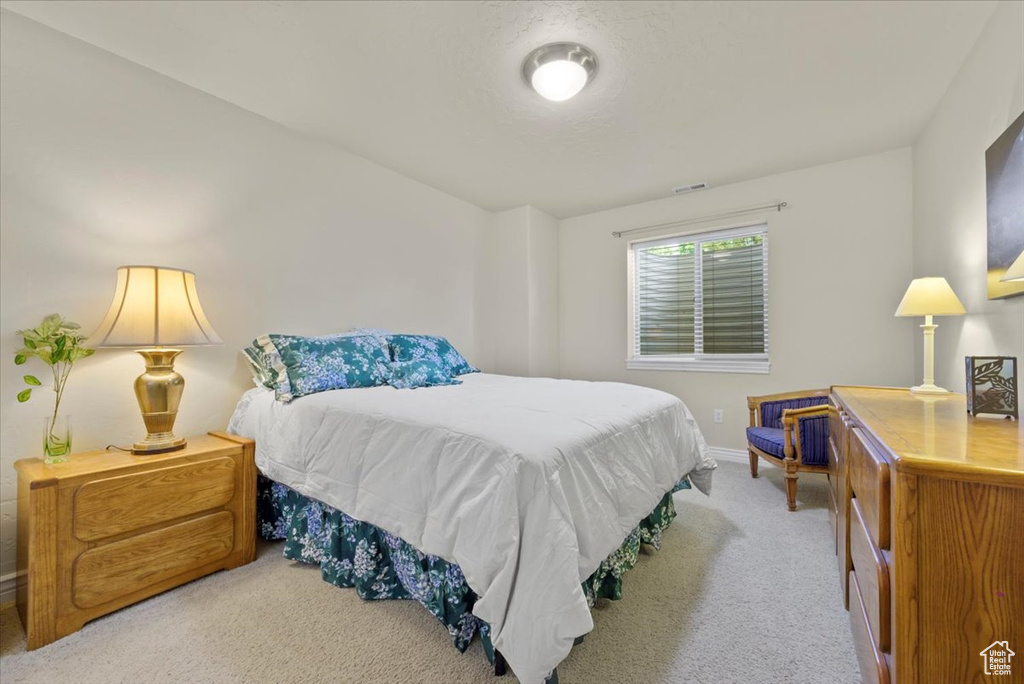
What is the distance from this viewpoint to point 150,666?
4.45 ft

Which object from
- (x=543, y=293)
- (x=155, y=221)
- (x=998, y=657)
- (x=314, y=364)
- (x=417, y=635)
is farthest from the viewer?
(x=543, y=293)

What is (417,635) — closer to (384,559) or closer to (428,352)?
(384,559)

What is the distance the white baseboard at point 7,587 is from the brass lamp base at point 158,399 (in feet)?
2.08

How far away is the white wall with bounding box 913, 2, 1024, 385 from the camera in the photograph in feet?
5.24

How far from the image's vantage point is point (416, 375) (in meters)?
2.46

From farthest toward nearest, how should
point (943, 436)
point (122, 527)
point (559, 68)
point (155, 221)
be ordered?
point (155, 221)
point (559, 68)
point (122, 527)
point (943, 436)

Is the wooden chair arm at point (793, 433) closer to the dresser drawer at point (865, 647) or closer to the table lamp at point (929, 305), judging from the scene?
the table lamp at point (929, 305)

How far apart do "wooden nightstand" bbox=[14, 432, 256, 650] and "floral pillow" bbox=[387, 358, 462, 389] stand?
0.77 m

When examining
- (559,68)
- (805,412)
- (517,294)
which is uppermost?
(559,68)

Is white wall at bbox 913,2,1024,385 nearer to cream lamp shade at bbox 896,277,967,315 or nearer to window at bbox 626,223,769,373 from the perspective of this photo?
cream lamp shade at bbox 896,277,967,315

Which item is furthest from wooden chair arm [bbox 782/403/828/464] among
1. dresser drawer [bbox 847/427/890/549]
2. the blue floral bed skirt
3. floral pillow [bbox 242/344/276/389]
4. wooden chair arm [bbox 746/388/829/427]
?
floral pillow [bbox 242/344/276/389]

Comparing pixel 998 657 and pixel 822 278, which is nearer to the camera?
pixel 998 657

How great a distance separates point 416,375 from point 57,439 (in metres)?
1.50

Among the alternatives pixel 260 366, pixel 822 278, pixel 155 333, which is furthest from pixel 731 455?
pixel 155 333
